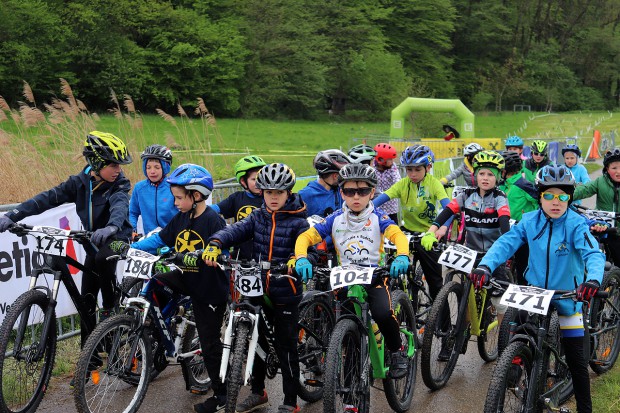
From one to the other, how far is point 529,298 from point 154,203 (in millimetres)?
3752

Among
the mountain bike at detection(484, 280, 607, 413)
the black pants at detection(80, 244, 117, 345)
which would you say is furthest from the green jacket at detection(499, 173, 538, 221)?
the black pants at detection(80, 244, 117, 345)

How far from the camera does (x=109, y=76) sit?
160 ft

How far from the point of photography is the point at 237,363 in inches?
204

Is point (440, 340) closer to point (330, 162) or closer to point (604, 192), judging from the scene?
point (330, 162)

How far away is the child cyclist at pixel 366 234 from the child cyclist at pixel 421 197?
215cm

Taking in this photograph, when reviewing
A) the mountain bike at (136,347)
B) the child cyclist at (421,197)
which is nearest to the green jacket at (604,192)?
the child cyclist at (421,197)

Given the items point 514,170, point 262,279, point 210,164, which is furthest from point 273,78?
point 262,279

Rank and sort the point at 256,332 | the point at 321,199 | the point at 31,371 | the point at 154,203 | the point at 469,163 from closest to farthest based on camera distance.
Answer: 1. the point at 256,332
2. the point at 31,371
3. the point at 154,203
4. the point at 321,199
5. the point at 469,163

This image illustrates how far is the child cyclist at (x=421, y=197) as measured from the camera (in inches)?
316

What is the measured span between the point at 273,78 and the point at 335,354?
58971mm

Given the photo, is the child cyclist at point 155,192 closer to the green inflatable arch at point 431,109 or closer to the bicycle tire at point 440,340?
the bicycle tire at point 440,340

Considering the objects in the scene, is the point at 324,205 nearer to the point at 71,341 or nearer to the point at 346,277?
the point at 346,277

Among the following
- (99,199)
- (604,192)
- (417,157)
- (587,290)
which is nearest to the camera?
(587,290)

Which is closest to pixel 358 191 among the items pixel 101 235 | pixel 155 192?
pixel 101 235
